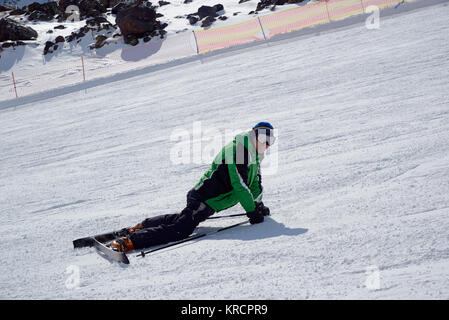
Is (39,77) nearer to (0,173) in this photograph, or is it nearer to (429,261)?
(0,173)

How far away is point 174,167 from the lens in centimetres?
712

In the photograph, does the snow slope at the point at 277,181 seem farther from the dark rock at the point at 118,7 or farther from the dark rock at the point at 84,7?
the dark rock at the point at 84,7

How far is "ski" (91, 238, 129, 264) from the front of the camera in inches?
159

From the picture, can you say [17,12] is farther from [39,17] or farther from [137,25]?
[137,25]

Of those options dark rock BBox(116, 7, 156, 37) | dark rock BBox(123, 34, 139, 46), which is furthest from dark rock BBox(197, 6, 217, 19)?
dark rock BBox(123, 34, 139, 46)

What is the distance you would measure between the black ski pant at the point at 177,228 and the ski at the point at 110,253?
0.23m

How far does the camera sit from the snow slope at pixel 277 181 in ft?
11.3

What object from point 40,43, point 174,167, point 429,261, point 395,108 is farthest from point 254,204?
point 40,43

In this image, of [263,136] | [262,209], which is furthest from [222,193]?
[263,136]

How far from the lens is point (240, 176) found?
4.25 m

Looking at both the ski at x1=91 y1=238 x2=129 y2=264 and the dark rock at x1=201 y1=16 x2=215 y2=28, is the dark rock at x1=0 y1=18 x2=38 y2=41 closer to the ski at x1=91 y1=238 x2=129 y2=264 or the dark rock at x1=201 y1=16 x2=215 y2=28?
the dark rock at x1=201 y1=16 x2=215 y2=28

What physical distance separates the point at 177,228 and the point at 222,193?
53 cm

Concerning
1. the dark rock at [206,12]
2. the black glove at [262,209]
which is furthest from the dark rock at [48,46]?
the black glove at [262,209]

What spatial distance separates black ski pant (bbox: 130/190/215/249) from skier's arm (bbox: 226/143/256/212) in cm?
37
